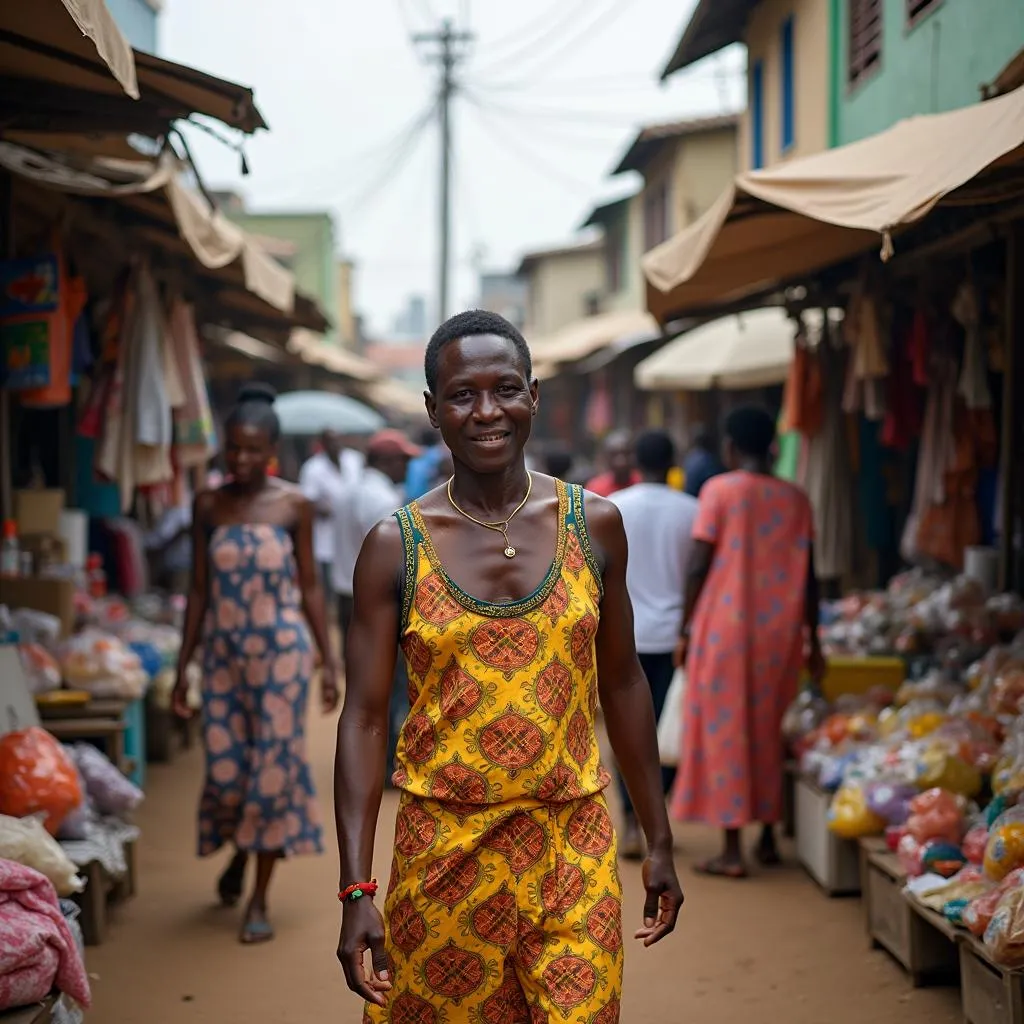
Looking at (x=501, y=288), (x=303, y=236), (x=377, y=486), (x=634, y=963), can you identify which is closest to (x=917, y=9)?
(x=377, y=486)

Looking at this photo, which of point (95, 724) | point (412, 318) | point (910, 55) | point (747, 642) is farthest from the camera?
point (412, 318)

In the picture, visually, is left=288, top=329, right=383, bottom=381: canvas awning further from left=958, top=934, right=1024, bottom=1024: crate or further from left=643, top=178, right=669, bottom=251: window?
left=958, top=934, right=1024, bottom=1024: crate

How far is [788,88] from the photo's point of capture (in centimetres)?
1298

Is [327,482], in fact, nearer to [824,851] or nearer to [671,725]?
[671,725]

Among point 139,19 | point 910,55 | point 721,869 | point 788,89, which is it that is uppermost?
point 139,19

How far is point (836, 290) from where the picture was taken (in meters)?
8.45

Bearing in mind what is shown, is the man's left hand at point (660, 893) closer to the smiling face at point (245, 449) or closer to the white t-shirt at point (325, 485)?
the smiling face at point (245, 449)

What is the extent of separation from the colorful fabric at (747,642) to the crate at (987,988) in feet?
7.25

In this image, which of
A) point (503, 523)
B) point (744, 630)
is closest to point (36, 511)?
point (744, 630)

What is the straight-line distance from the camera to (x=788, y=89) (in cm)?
1298

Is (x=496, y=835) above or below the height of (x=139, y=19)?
below

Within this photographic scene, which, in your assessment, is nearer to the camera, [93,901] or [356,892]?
[356,892]

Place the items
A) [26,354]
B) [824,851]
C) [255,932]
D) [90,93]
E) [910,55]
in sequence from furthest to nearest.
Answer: [910,55], [26,354], [824,851], [255,932], [90,93]

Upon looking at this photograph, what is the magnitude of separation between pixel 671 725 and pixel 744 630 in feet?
3.73
